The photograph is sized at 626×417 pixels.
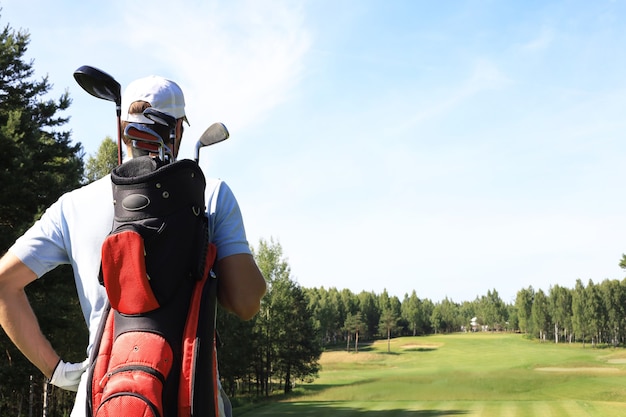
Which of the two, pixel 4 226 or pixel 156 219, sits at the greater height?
pixel 4 226

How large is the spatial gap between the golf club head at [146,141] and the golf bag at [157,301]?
0.05 m

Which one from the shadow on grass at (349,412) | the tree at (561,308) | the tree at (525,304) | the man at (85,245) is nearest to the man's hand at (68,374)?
the man at (85,245)

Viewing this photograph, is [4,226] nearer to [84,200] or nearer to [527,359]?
[84,200]

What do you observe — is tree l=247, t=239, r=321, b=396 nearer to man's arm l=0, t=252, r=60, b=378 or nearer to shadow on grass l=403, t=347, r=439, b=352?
man's arm l=0, t=252, r=60, b=378

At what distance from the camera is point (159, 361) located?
5.61 feet

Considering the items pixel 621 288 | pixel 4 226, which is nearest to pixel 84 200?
pixel 4 226

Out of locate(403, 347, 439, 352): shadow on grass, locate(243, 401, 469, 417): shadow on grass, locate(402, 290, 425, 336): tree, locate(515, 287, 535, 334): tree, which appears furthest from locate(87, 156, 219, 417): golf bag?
locate(402, 290, 425, 336): tree

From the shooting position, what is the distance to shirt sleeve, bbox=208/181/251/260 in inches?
73.5

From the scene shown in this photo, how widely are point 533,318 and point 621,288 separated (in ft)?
56.9

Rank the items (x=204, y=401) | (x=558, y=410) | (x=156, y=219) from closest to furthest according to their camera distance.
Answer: (x=204, y=401) → (x=156, y=219) → (x=558, y=410)

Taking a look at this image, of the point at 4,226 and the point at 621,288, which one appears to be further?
the point at 621,288


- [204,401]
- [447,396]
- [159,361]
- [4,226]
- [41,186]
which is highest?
[41,186]

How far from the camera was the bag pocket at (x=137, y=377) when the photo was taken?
5.51 ft

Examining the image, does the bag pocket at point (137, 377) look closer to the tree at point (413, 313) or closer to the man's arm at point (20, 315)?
the man's arm at point (20, 315)
